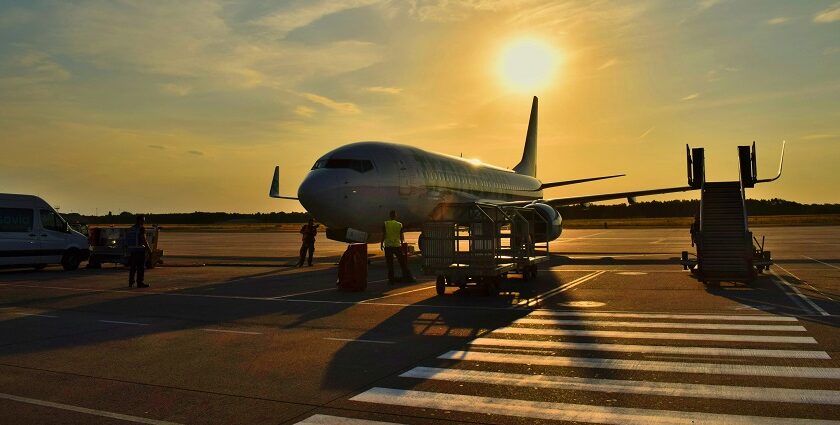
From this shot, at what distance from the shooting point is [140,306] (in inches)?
542

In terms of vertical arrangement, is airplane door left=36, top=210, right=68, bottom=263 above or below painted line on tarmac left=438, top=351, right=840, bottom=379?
above

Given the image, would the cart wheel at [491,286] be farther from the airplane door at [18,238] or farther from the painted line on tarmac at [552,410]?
the airplane door at [18,238]

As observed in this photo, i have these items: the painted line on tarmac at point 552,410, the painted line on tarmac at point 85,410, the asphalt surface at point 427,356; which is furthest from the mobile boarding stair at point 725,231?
the painted line on tarmac at point 85,410

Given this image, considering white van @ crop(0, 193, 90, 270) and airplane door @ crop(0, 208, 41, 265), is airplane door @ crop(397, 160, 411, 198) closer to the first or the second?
white van @ crop(0, 193, 90, 270)

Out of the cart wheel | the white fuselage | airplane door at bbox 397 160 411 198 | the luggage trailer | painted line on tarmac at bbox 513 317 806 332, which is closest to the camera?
painted line on tarmac at bbox 513 317 806 332

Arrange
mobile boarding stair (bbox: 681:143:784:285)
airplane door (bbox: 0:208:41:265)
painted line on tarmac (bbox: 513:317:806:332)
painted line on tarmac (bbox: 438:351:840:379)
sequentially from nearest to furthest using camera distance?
painted line on tarmac (bbox: 438:351:840:379) → painted line on tarmac (bbox: 513:317:806:332) → mobile boarding stair (bbox: 681:143:784:285) → airplane door (bbox: 0:208:41:265)

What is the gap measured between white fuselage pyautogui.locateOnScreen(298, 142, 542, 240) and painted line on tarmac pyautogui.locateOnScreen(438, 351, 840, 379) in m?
14.0

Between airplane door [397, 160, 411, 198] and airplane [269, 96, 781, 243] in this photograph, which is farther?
airplane door [397, 160, 411, 198]

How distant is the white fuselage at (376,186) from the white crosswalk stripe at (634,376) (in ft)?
40.9

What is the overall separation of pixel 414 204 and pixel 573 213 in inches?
4270

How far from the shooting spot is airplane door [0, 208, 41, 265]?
22312mm

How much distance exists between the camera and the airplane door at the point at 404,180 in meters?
24.0

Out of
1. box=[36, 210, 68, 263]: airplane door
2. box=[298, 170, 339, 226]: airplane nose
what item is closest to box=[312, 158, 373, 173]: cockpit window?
box=[298, 170, 339, 226]: airplane nose

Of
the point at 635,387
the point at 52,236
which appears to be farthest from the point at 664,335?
the point at 52,236
